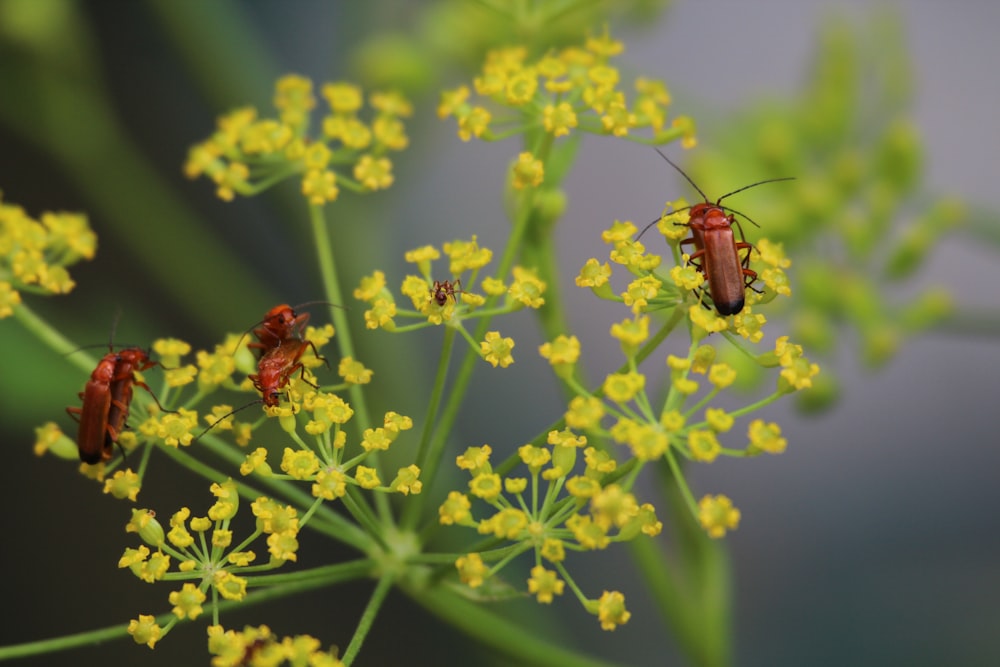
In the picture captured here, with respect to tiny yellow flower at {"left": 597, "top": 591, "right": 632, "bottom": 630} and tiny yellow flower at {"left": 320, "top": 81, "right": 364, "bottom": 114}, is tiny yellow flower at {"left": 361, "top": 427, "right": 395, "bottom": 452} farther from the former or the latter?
tiny yellow flower at {"left": 320, "top": 81, "right": 364, "bottom": 114}

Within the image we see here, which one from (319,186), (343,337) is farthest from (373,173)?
(343,337)

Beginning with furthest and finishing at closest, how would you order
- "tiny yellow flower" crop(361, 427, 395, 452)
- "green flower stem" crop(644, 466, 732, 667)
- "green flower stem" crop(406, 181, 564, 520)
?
1. "green flower stem" crop(644, 466, 732, 667)
2. "green flower stem" crop(406, 181, 564, 520)
3. "tiny yellow flower" crop(361, 427, 395, 452)

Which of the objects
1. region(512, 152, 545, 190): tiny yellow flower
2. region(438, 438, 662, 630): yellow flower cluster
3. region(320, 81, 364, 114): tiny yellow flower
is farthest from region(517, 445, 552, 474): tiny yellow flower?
region(320, 81, 364, 114): tiny yellow flower

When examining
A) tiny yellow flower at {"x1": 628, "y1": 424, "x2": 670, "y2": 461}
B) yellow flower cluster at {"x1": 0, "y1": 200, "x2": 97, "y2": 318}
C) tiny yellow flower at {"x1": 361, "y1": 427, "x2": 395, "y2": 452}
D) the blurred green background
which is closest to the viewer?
tiny yellow flower at {"x1": 628, "y1": 424, "x2": 670, "y2": 461}

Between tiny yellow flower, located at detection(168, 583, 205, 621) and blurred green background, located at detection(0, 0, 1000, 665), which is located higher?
blurred green background, located at detection(0, 0, 1000, 665)

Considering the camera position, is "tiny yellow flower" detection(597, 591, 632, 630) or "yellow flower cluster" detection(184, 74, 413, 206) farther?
"yellow flower cluster" detection(184, 74, 413, 206)

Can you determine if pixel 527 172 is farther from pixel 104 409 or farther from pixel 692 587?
pixel 692 587
